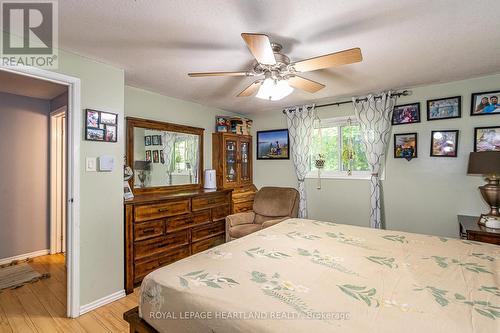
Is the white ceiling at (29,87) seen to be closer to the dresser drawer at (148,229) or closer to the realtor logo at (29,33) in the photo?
the realtor logo at (29,33)

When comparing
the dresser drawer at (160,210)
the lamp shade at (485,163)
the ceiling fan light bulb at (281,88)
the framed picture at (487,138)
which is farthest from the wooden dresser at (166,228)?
the framed picture at (487,138)

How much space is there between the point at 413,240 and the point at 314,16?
5.74 feet

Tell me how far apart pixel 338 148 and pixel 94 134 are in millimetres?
3063

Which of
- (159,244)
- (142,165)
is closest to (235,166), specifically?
(142,165)

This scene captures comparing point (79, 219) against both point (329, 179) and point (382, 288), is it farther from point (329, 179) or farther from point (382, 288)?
point (329, 179)

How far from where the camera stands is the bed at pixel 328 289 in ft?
2.95

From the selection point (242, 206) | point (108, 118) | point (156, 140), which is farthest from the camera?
point (242, 206)

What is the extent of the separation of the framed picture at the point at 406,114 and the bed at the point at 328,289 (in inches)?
68.8

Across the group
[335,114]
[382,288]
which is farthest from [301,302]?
[335,114]

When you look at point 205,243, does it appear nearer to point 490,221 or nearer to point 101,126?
point 101,126

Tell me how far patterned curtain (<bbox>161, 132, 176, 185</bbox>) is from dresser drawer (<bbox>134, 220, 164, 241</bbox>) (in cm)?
82

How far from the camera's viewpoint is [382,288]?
112 cm

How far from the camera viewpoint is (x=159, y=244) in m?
2.73

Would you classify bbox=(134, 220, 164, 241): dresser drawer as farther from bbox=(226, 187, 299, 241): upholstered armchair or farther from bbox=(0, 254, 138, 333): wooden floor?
bbox=(226, 187, 299, 241): upholstered armchair
